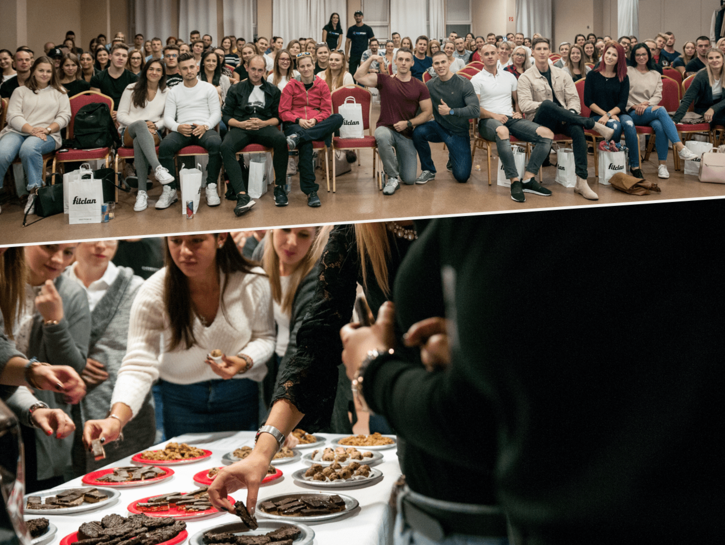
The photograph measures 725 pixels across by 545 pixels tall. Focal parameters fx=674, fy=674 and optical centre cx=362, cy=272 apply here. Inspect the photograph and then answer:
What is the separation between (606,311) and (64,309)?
0.81m

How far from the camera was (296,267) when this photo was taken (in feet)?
3.40

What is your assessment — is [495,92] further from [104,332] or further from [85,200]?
[104,332]

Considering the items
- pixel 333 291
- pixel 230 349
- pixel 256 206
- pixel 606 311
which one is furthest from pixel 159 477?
pixel 256 206

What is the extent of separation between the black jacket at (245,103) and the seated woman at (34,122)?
1.35 meters

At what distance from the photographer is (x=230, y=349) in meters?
1.07

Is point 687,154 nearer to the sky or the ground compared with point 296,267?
nearer to the sky

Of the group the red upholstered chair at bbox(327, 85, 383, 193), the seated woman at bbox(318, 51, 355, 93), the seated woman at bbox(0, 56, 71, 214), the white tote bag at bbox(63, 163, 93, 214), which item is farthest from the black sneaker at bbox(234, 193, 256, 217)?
the seated woman at bbox(318, 51, 355, 93)

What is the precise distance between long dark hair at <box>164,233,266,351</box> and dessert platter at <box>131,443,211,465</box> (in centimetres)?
17

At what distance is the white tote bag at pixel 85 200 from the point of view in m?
4.88

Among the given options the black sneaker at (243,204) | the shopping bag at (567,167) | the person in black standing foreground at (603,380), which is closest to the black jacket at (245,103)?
the black sneaker at (243,204)

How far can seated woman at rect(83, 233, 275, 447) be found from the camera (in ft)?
3.47

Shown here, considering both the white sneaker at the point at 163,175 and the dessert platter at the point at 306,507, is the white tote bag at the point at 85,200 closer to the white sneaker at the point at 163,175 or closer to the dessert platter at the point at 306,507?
the white sneaker at the point at 163,175

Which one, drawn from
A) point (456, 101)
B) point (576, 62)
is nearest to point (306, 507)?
point (456, 101)

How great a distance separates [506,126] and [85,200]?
3430 mm
